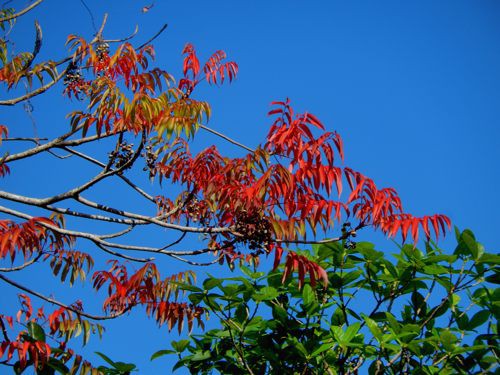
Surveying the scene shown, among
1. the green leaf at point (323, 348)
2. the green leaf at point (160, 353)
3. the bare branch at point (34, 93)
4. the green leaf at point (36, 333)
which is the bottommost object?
the green leaf at point (323, 348)

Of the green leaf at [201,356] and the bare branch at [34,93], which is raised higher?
the bare branch at [34,93]

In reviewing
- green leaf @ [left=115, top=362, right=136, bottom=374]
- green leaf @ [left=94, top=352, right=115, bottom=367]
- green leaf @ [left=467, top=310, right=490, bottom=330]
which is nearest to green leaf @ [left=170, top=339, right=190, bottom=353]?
green leaf @ [left=115, top=362, right=136, bottom=374]

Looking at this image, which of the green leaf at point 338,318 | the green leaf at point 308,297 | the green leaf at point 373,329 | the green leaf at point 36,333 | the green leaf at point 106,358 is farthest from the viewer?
the green leaf at point 106,358

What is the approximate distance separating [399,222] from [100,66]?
93.8 inches

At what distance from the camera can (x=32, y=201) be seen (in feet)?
11.8

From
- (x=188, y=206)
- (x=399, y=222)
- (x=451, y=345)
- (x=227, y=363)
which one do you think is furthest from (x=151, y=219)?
(x=451, y=345)

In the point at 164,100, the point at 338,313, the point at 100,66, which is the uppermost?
the point at 100,66

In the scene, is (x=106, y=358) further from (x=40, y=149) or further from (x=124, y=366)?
(x=40, y=149)

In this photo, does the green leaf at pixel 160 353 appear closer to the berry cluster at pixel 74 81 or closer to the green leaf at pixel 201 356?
the green leaf at pixel 201 356

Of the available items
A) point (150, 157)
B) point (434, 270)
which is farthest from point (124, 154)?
point (434, 270)

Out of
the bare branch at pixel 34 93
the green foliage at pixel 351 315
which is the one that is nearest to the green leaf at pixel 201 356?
the green foliage at pixel 351 315

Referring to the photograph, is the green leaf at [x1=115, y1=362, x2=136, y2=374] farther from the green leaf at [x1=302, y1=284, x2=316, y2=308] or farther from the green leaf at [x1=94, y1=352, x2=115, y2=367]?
the green leaf at [x1=302, y1=284, x2=316, y2=308]

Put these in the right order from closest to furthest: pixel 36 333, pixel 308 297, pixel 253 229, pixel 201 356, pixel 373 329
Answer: pixel 253 229 → pixel 373 329 → pixel 36 333 → pixel 308 297 → pixel 201 356

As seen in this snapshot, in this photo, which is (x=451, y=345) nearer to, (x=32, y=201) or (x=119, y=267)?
(x=119, y=267)
